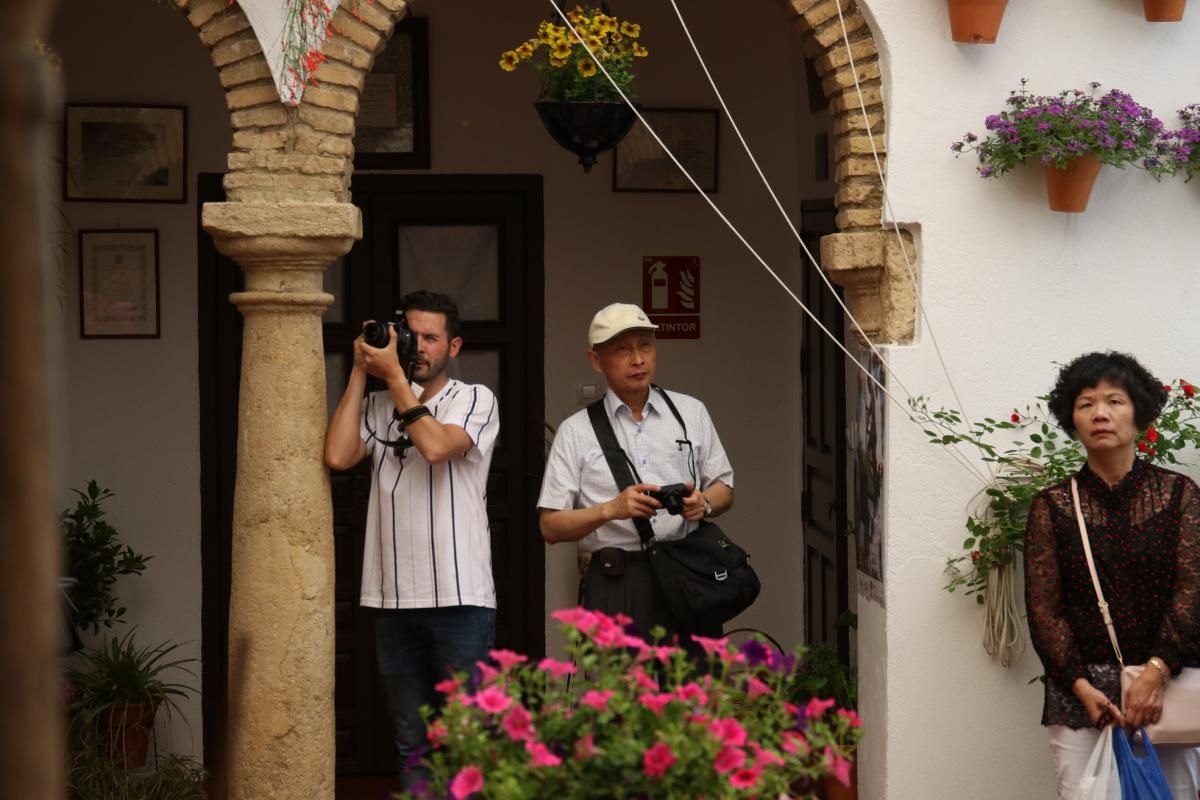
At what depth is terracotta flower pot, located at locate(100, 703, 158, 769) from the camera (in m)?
6.75

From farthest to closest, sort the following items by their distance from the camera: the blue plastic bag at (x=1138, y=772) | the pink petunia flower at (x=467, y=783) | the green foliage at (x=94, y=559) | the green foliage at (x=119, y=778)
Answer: the green foliage at (x=94, y=559) < the green foliage at (x=119, y=778) < the blue plastic bag at (x=1138, y=772) < the pink petunia flower at (x=467, y=783)

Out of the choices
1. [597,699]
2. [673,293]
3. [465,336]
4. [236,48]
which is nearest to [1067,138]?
[673,293]

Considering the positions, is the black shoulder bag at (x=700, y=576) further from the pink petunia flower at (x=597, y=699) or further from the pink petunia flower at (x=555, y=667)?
the pink petunia flower at (x=597, y=699)

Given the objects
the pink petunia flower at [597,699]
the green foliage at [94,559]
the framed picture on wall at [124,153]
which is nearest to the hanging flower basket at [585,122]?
the framed picture on wall at [124,153]

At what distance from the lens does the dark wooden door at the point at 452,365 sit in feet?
23.9

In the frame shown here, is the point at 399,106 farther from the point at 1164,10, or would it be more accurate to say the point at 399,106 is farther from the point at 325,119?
the point at 1164,10

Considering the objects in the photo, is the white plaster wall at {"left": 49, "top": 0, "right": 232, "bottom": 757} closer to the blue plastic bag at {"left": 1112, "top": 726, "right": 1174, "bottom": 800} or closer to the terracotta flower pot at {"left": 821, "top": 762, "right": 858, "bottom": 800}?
the terracotta flower pot at {"left": 821, "top": 762, "right": 858, "bottom": 800}

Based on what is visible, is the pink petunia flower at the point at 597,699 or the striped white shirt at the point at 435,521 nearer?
the pink petunia flower at the point at 597,699

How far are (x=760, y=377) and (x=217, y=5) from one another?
318 cm

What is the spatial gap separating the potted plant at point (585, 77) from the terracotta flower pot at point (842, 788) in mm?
2373

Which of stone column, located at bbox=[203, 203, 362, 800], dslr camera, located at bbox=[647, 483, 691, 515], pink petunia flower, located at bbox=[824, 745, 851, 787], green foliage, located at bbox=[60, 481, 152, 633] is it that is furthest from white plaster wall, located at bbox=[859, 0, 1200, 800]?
green foliage, located at bbox=[60, 481, 152, 633]

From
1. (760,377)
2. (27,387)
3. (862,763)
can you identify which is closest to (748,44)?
(760,377)

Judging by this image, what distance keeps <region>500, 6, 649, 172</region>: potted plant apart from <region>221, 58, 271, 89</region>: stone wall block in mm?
773

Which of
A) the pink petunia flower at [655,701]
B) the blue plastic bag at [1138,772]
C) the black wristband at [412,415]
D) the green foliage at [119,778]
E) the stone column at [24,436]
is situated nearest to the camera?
the stone column at [24,436]
